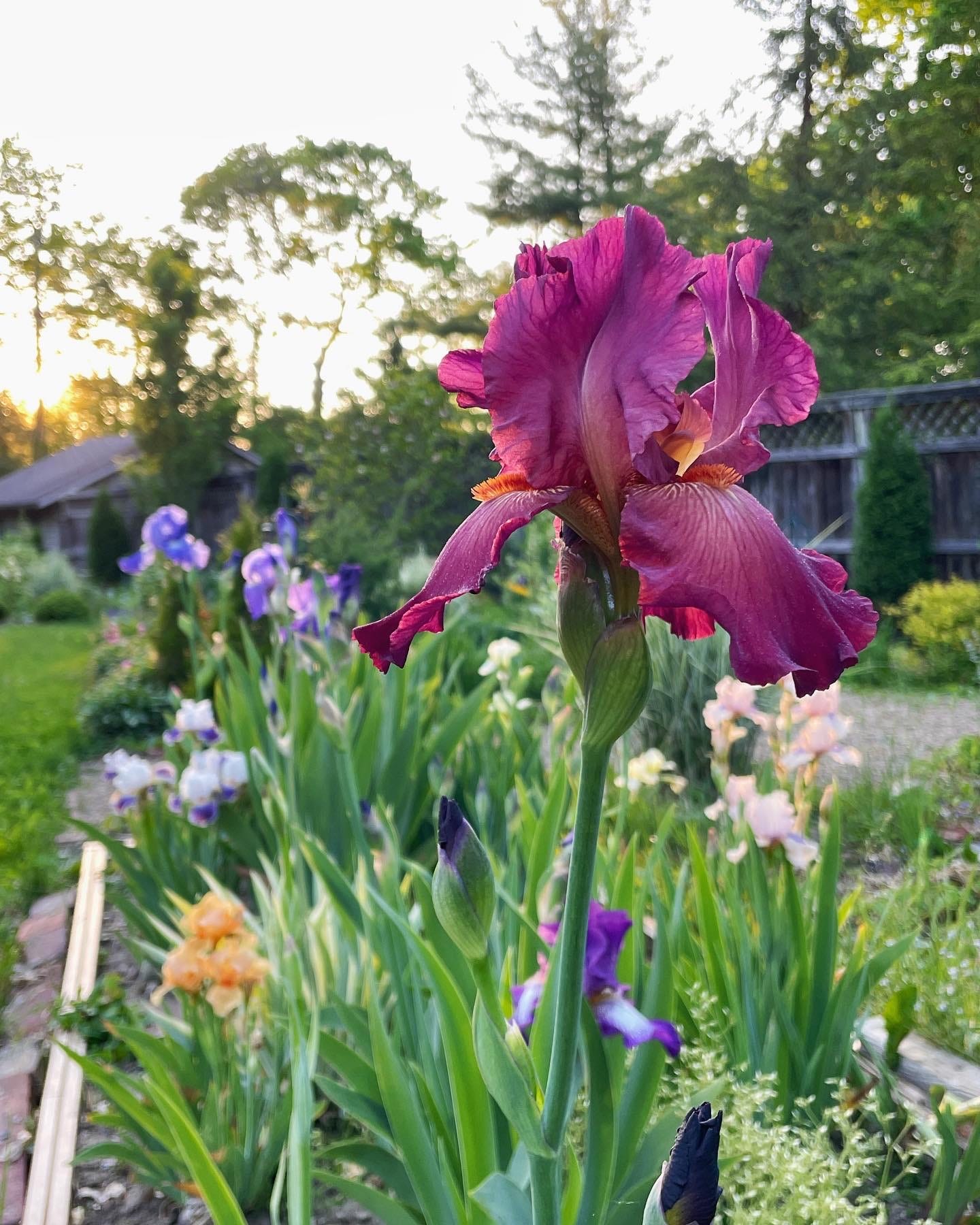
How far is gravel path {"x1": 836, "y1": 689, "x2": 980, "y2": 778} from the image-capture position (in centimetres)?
484

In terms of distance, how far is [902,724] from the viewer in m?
5.92

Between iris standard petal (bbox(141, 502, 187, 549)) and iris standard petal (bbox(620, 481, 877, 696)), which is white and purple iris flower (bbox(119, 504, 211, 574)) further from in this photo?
iris standard petal (bbox(620, 481, 877, 696))

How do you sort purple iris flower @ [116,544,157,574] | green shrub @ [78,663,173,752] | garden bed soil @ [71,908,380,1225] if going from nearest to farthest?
1. garden bed soil @ [71,908,380,1225]
2. purple iris flower @ [116,544,157,574]
3. green shrub @ [78,663,173,752]

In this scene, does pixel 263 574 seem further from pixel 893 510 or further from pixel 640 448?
pixel 893 510

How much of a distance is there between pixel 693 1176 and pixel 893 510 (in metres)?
9.94

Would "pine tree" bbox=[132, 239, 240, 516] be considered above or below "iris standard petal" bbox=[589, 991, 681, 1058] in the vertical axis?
above

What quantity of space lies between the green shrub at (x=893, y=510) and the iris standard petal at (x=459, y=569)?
9.69m

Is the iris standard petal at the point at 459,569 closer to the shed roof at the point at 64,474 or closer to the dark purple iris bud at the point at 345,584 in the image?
the dark purple iris bud at the point at 345,584

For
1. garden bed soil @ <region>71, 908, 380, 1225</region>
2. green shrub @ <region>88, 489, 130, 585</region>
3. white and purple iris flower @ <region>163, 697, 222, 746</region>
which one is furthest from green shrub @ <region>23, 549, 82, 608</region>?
garden bed soil @ <region>71, 908, 380, 1225</region>

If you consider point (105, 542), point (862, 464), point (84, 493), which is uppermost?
point (84, 493)

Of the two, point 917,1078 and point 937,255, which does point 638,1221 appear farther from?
point 937,255

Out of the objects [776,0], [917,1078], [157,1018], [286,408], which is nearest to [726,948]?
[917,1078]

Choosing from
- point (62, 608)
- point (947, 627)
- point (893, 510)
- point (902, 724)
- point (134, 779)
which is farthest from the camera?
point (62, 608)

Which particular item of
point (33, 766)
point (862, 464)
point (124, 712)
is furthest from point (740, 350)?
point (862, 464)
